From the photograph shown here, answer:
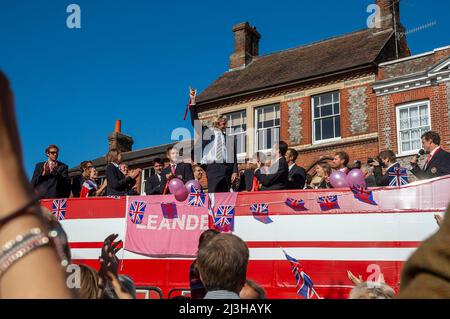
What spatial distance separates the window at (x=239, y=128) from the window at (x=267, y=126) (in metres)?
0.62

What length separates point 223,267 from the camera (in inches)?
102

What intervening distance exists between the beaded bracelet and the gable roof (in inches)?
759

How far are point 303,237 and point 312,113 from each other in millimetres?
14096

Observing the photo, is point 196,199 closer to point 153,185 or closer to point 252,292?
→ point 153,185

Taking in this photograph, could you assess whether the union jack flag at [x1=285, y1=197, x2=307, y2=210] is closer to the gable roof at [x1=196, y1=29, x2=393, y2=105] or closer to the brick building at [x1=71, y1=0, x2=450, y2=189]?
the brick building at [x1=71, y1=0, x2=450, y2=189]

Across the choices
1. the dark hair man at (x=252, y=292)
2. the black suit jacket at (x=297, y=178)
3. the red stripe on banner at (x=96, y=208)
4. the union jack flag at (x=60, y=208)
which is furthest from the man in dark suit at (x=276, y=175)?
the dark hair man at (x=252, y=292)

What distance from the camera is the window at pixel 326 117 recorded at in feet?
63.1

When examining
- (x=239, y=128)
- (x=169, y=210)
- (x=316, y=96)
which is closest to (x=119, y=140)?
(x=239, y=128)

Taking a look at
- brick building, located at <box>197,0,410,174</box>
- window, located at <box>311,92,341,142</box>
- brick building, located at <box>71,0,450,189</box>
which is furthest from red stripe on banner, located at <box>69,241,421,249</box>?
window, located at <box>311,92,341,142</box>

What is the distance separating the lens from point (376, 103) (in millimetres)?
18297

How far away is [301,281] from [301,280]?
0.04 feet

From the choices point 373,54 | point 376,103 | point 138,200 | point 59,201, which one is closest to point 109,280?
point 138,200

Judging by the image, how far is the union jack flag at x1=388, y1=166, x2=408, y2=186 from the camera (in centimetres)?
710
